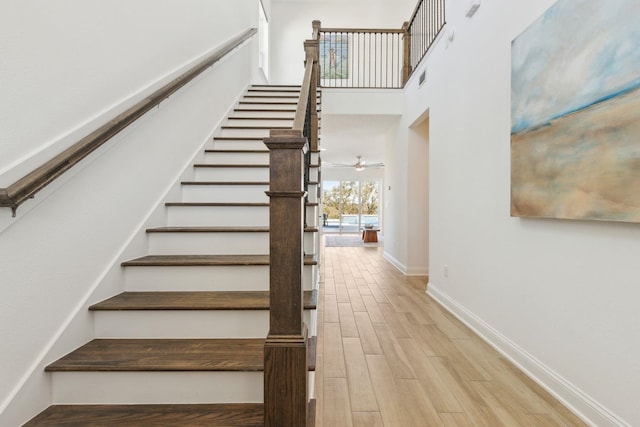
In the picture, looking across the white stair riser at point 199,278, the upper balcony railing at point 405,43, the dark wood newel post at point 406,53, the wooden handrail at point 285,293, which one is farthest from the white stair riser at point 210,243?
the dark wood newel post at point 406,53

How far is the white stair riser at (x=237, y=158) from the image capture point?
3.27 m

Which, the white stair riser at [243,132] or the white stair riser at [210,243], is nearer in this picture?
the white stair riser at [210,243]

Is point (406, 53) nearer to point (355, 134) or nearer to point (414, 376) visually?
point (355, 134)

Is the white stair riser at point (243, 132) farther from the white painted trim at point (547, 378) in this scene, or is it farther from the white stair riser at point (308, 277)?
the white painted trim at point (547, 378)

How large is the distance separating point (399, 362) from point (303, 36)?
7962mm

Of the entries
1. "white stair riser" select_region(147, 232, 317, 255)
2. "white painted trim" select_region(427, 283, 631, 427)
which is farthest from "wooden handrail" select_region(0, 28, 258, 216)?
"white painted trim" select_region(427, 283, 631, 427)

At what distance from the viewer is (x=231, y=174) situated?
3014 millimetres

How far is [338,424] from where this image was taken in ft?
5.60

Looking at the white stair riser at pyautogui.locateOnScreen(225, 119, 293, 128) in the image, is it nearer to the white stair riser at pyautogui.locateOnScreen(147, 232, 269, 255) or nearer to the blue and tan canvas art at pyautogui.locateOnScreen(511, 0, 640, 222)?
the white stair riser at pyautogui.locateOnScreen(147, 232, 269, 255)

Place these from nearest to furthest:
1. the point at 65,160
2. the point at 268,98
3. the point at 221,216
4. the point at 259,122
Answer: the point at 65,160
the point at 221,216
the point at 259,122
the point at 268,98

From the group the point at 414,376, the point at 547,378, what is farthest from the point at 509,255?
the point at 414,376

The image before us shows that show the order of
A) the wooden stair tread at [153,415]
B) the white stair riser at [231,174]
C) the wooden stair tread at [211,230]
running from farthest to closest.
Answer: the white stair riser at [231,174] → the wooden stair tread at [211,230] → the wooden stair tread at [153,415]

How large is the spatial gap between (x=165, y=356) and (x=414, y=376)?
4.68 feet

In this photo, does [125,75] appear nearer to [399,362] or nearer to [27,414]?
[27,414]
